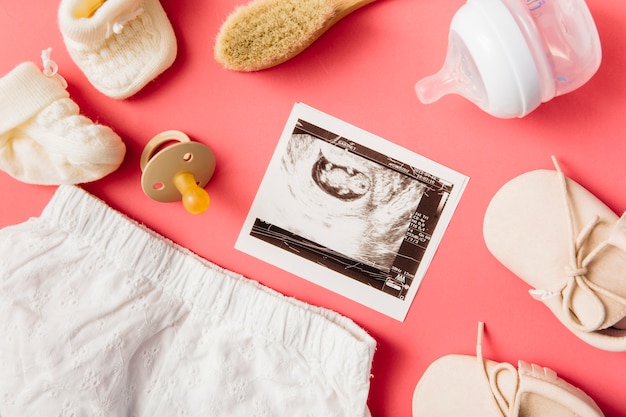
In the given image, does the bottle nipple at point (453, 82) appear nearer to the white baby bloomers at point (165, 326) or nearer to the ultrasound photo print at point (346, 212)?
the ultrasound photo print at point (346, 212)

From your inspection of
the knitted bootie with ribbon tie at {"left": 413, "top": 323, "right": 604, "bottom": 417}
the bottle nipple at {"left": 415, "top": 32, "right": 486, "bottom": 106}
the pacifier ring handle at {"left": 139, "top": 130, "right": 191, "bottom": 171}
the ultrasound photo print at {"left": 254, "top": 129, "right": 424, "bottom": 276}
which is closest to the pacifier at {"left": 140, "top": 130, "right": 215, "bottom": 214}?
the pacifier ring handle at {"left": 139, "top": 130, "right": 191, "bottom": 171}

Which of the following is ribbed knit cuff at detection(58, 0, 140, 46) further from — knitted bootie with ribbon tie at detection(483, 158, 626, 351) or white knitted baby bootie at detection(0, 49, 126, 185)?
knitted bootie with ribbon tie at detection(483, 158, 626, 351)

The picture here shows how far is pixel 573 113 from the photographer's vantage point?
734 mm

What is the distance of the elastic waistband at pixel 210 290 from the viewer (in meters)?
0.74

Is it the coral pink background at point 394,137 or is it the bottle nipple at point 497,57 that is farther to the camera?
the coral pink background at point 394,137

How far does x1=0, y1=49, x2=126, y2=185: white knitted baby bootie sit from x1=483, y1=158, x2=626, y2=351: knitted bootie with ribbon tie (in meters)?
0.57

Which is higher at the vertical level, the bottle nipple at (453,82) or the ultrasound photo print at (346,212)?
the bottle nipple at (453,82)

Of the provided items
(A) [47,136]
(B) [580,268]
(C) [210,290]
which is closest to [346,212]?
(C) [210,290]

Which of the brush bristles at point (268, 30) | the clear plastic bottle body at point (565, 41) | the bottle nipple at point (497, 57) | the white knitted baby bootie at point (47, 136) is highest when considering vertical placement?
the clear plastic bottle body at point (565, 41)

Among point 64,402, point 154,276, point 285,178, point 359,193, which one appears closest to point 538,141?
point 359,193

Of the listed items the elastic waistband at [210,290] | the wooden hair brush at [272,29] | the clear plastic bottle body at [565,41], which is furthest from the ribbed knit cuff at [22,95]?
the clear plastic bottle body at [565,41]

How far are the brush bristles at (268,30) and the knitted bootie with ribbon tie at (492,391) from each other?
495 mm

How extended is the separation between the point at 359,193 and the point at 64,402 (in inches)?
19.9

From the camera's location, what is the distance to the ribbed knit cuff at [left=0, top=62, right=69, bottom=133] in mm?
699
